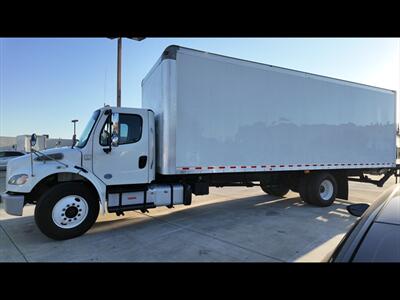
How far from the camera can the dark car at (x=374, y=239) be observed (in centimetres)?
156

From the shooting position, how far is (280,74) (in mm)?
7004

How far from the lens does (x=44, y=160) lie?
5062 millimetres

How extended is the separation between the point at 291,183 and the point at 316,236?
3.33m

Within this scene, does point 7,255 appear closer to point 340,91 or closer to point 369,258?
point 369,258

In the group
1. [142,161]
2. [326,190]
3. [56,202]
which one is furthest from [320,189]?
[56,202]

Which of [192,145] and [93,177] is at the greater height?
[192,145]

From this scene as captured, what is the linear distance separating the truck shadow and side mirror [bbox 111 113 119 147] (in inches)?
76.5

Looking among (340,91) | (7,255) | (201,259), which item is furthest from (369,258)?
(340,91)

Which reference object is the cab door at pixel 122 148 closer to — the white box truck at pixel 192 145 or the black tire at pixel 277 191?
the white box truck at pixel 192 145

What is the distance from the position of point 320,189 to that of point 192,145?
4742 mm

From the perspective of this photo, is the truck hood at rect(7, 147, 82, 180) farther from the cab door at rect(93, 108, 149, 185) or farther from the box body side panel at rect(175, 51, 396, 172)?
the box body side panel at rect(175, 51, 396, 172)

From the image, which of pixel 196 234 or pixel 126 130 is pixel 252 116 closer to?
pixel 126 130

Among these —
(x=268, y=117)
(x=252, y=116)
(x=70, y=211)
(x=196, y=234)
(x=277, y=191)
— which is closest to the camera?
(x=70, y=211)

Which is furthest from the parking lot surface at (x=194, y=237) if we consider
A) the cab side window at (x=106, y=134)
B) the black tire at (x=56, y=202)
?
the cab side window at (x=106, y=134)
